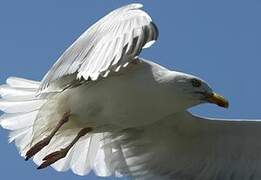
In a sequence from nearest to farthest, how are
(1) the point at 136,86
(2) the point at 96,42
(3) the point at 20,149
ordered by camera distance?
1. (2) the point at 96,42
2. (1) the point at 136,86
3. (3) the point at 20,149

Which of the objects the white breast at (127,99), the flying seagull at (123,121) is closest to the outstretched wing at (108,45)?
the flying seagull at (123,121)

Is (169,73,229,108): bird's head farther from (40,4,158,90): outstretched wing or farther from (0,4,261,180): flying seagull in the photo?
(40,4,158,90): outstretched wing

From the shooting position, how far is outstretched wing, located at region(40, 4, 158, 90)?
10.8m

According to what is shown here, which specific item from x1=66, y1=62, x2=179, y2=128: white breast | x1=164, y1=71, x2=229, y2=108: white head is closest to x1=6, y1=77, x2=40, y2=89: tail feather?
x1=66, y1=62, x2=179, y2=128: white breast

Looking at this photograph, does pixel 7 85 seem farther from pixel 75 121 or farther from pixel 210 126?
pixel 210 126

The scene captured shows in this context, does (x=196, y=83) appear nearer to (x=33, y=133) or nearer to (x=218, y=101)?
(x=218, y=101)

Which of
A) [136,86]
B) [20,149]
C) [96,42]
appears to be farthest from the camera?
[20,149]

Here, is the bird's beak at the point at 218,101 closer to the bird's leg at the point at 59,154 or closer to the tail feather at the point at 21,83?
the bird's leg at the point at 59,154

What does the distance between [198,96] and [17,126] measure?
1968 millimetres

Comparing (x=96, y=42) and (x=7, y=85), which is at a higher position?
(x=96, y=42)

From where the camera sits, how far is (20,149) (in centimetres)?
1321

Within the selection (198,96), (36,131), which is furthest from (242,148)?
(36,131)

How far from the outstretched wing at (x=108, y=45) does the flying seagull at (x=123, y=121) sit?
1 centimetres

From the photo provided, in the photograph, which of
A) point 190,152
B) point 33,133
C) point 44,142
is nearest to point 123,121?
point 44,142
